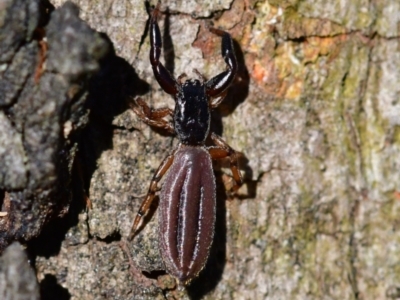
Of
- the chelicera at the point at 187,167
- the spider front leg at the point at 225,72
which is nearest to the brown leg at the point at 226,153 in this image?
the chelicera at the point at 187,167

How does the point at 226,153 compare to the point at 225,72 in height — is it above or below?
below

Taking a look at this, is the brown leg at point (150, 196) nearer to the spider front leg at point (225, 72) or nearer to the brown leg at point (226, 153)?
the brown leg at point (226, 153)

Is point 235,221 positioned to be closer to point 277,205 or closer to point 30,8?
point 277,205

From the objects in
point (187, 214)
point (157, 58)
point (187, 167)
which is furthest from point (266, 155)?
point (157, 58)

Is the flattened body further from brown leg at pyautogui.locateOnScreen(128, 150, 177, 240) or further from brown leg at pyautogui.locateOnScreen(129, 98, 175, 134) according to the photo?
brown leg at pyautogui.locateOnScreen(129, 98, 175, 134)

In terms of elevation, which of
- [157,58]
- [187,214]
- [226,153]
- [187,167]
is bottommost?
[187,214]

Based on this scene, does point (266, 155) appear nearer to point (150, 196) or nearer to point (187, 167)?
point (187, 167)

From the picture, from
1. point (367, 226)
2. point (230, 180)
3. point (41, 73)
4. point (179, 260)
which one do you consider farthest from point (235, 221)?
point (41, 73)

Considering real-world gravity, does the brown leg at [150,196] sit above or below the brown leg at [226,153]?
below
